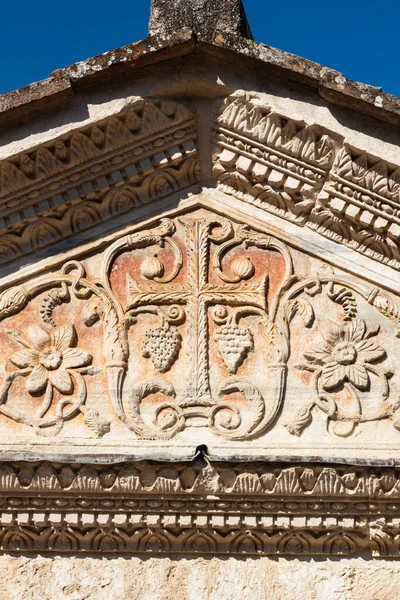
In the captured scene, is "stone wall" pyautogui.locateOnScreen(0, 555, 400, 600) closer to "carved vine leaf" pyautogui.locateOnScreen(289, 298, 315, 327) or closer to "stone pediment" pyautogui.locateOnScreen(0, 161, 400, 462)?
"stone pediment" pyautogui.locateOnScreen(0, 161, 400, 462)

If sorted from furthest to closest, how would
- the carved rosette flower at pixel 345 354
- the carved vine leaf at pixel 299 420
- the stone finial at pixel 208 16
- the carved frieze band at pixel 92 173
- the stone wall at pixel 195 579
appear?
the stone finial at pixel 208 16
the carved frieze band at pixel 92 173
the carved rosette flower at pixel 345 354
the carved vine leaf at pixel 299 420
the stone wall at pixel 195 579

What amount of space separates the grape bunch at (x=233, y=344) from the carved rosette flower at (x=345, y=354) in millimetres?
311

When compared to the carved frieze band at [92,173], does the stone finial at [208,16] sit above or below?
above

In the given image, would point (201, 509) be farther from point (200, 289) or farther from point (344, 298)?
point (344, 298)

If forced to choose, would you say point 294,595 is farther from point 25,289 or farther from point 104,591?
point 25,289

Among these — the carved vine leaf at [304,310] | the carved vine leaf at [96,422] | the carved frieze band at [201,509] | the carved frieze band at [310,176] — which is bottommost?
the carved frieze band at [201,509]

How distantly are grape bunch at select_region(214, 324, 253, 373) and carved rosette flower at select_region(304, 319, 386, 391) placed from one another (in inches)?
12.2

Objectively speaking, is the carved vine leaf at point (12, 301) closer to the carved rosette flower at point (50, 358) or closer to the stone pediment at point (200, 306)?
the stone pediment at point (200, 306)

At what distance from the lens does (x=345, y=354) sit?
21.4 ft

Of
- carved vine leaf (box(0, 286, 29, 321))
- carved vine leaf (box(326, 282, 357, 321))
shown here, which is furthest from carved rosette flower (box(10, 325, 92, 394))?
carved vine leaf (box(326, 282, 357, 321))

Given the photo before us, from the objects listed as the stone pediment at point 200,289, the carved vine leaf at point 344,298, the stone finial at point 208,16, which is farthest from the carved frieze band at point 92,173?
the carved vine leaf at point 344,298

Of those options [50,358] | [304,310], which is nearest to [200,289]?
[304,310]

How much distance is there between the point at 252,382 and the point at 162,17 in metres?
2.15

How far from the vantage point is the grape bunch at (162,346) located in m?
6.53
